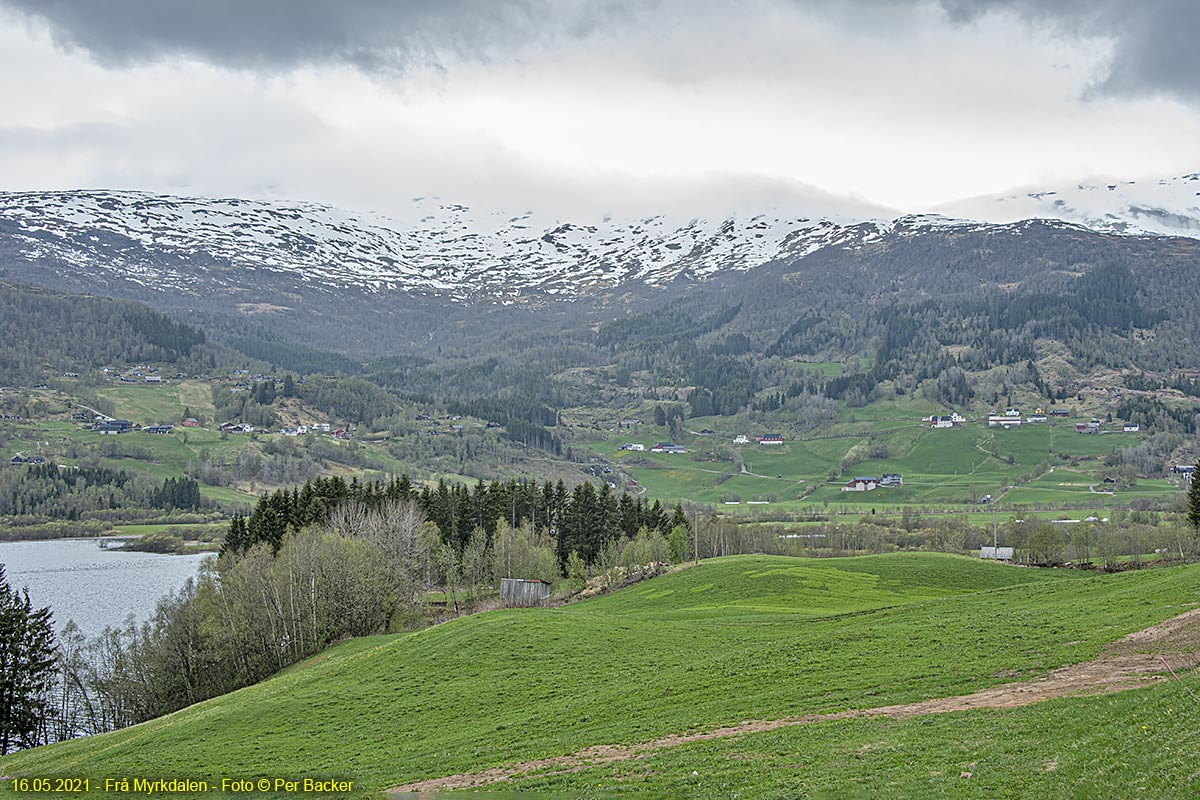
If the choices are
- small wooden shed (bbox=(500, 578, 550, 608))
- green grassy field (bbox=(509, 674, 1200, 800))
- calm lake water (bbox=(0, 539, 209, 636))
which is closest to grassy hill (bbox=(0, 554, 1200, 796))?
green grassy field (bbox=(509, 674, 1200, 800))

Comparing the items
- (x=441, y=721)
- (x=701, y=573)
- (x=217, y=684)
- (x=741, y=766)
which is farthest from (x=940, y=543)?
(x=741, y=766)

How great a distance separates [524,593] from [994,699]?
78873mm

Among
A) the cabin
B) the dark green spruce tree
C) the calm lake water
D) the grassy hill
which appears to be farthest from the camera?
the cabin

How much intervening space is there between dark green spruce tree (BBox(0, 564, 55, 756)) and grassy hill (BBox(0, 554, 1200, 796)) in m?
17.3

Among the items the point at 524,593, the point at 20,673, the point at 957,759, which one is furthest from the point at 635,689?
the point at 524,593

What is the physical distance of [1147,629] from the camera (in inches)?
1512

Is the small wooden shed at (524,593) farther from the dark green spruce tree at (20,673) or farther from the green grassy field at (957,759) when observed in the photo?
the green grassy field at (957,759)

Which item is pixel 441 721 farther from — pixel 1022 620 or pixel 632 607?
pixel 632 607

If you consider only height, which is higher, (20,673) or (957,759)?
(957,759)

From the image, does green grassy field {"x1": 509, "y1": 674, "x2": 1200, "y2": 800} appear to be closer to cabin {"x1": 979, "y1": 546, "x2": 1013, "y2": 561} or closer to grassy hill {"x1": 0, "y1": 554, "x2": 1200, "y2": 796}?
grassy hill {"x1": 0, "y1": 554, "x2": 1200, "y2": 796}

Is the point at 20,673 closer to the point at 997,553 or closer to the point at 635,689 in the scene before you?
the point at 635,689

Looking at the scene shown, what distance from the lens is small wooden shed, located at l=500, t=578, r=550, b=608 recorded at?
351 feet

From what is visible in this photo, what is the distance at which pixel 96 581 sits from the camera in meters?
154

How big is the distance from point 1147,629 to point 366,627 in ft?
236
